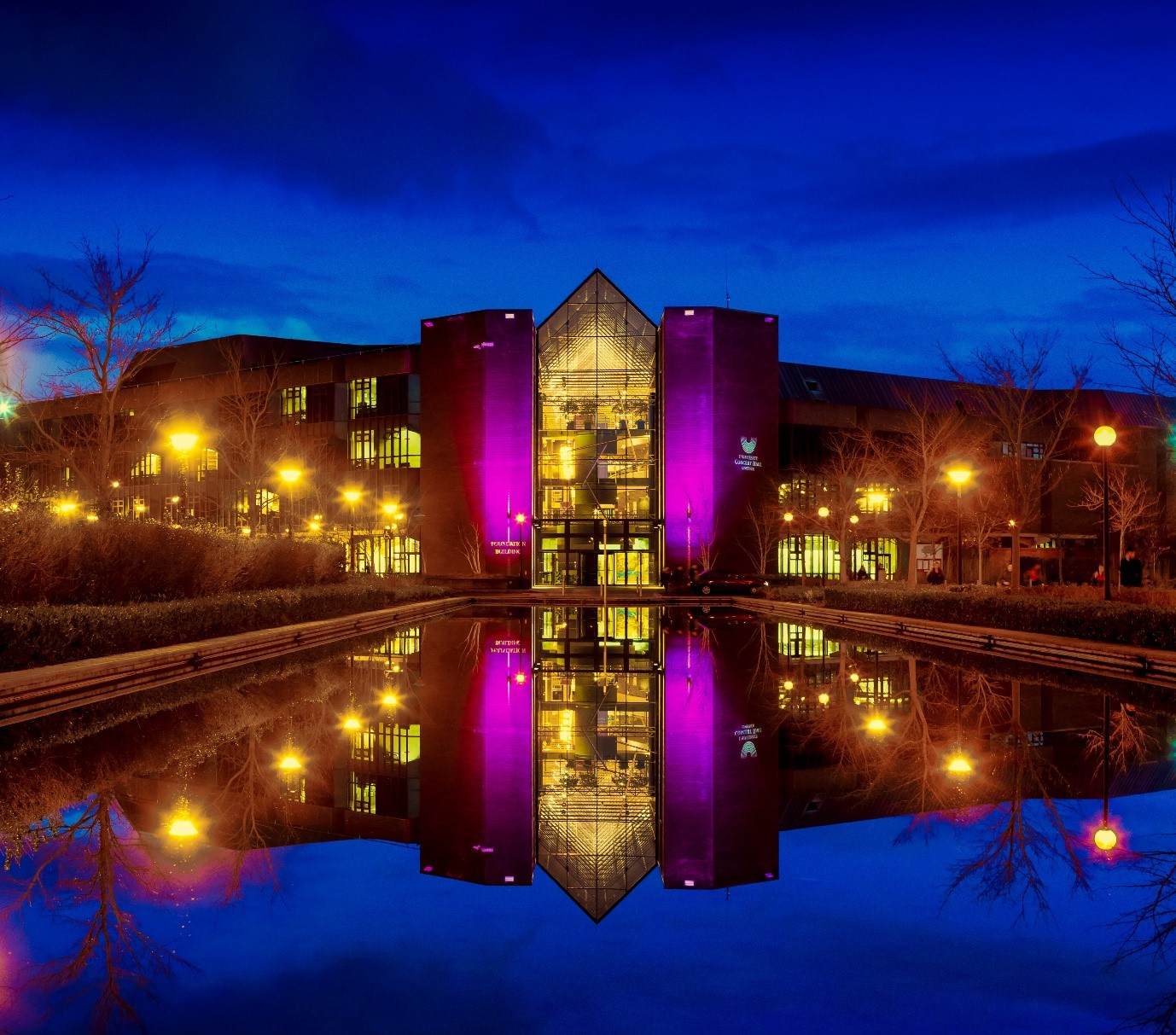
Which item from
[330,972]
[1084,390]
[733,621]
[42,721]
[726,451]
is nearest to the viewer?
[330,972]

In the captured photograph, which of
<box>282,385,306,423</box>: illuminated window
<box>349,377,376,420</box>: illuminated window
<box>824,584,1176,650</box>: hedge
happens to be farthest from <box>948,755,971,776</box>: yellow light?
<box>282,385,306,423</box>: illuminated window

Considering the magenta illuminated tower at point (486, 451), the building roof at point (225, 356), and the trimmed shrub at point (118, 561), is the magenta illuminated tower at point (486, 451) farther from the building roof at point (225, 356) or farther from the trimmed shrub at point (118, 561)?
the trimmed shrub at point (118, 561)

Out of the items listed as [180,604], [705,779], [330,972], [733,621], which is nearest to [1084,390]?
[733,621]

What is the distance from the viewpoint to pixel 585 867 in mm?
8023

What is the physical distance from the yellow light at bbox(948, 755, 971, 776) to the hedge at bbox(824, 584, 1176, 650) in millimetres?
11342

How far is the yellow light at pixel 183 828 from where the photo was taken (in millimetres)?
8818

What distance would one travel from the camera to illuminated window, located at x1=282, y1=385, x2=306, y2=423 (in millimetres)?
81312

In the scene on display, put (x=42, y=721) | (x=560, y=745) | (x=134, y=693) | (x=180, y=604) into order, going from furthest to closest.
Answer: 1. (x=180, y=604)
2. (x=134, y=693)
3. (x=42, y=721)
4. (x=560, y=745)

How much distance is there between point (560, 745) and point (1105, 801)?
6027 mm

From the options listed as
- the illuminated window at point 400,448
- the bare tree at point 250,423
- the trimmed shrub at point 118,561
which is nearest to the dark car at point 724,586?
the illuminated window at point 400,448

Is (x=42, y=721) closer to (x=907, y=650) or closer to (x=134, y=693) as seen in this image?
(x=134, y=693)

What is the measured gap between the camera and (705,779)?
11125 millimetres

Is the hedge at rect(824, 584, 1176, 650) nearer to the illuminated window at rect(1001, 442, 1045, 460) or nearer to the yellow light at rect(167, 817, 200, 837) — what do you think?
the yellow light at rect(167, 817, 200, 837)

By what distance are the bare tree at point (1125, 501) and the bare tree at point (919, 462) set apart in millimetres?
8691
